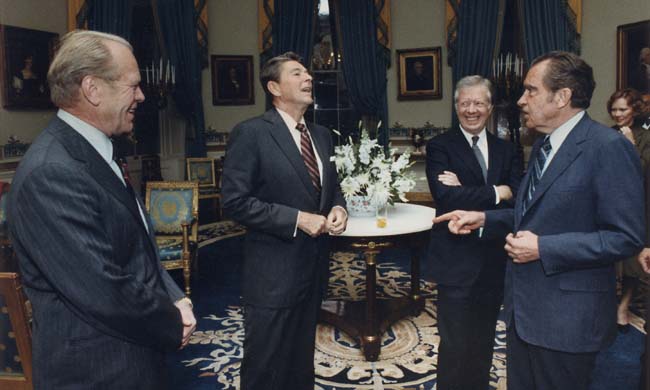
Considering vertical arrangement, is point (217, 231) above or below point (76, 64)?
below

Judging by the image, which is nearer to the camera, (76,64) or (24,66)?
(76,64)

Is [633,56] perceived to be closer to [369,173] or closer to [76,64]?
[369,173]

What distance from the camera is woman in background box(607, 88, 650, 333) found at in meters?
3.91

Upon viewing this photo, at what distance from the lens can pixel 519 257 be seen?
1758mm

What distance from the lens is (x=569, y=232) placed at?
173 cm

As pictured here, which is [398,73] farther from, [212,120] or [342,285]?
[342,285]

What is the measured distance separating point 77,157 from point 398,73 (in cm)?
761

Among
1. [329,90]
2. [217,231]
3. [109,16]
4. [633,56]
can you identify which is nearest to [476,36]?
[633,56]

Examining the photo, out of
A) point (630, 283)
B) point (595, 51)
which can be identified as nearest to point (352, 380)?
point (630, 283)

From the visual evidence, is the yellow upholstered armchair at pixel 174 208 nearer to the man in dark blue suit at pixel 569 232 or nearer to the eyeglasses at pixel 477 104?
the eyeglasses at pixel 477 104

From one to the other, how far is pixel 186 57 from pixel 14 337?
669 cm

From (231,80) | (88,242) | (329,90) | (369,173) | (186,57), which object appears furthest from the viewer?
(329,90)

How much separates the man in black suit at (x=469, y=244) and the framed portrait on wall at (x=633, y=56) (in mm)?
4551

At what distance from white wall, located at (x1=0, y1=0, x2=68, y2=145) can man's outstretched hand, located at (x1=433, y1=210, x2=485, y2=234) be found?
530 cm
